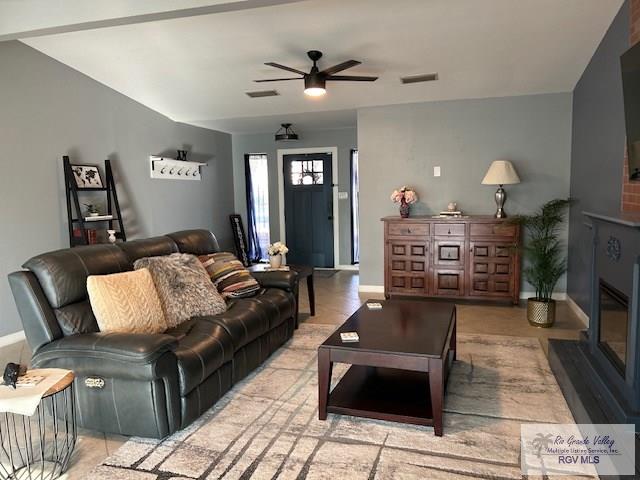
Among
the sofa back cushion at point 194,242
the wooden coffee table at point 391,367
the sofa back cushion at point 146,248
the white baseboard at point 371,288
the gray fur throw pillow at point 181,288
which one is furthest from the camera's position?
the white baseboard at point 371,288

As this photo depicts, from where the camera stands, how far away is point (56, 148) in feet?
14.5

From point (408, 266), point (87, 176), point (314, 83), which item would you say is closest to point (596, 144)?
point (408, 266)

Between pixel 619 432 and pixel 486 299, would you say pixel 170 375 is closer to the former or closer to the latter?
pixel 619 432

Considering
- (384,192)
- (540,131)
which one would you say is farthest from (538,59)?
(384,192)

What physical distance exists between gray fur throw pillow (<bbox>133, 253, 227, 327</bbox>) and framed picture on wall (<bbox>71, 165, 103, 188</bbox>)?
6.86 ft

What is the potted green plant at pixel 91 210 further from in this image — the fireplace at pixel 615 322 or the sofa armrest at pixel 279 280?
the fireplace at pixel 615 322

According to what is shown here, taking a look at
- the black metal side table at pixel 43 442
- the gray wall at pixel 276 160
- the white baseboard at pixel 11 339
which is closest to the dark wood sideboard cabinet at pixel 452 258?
the gray wall at pixel 276 160

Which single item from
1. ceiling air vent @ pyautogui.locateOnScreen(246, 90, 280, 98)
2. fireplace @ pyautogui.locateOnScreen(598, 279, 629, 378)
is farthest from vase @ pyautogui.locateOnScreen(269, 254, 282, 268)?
fireplace @ pyautogui.locateOnScreen(598, 279, 629, 378)

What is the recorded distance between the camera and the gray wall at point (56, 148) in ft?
13.1

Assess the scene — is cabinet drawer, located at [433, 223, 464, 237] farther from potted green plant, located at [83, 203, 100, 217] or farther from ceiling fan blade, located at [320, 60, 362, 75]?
potted green plant, located at [83, 203, 100, 217]

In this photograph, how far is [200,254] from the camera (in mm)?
3691

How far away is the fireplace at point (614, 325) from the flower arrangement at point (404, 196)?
262cm

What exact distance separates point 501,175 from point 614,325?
8.27 feet

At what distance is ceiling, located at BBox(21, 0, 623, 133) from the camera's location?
3359 mm
